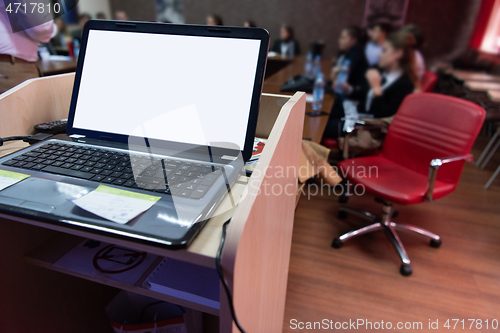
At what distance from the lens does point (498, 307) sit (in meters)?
1.39

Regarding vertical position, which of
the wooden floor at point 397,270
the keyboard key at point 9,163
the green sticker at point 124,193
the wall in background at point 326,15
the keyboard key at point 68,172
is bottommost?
the wooden floor at point 397,270

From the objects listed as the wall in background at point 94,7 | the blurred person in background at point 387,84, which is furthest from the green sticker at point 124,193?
the wall in background at point 94,7

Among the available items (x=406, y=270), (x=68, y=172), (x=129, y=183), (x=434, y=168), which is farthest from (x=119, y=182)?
(x=406, y=270)

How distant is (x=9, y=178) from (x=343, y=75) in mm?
2881

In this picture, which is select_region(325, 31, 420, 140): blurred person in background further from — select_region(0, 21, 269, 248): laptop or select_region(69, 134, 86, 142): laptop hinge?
Result: select_region(69, 134, 86, 142): laptop hinge

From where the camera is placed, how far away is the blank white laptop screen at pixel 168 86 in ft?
2.21

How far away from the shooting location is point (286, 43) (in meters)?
5.18

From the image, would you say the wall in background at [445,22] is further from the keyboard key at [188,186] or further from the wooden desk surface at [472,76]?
the keyboard key at [188,186]

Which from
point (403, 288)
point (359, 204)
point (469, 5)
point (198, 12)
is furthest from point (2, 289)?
point (198, 12)

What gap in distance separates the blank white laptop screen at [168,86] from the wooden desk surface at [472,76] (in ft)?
13.2

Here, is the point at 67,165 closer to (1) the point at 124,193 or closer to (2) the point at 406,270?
(1) the point at 124,193

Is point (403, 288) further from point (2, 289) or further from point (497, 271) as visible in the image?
point (2, 289)

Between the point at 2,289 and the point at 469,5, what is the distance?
570 cm

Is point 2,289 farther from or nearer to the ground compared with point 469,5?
nearer to the ground
